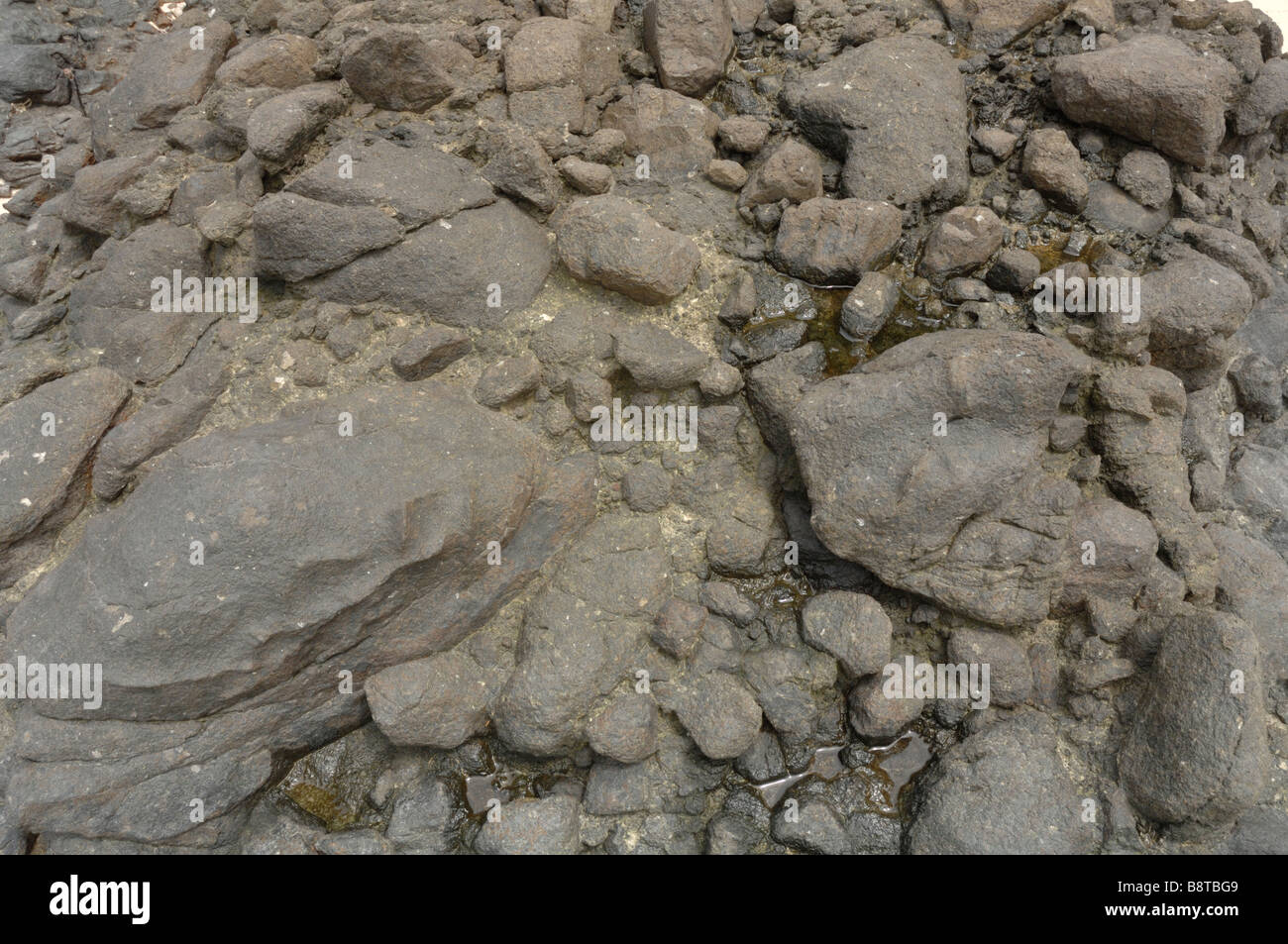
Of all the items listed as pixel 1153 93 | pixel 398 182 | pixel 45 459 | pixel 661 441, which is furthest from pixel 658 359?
pixel 1153 93

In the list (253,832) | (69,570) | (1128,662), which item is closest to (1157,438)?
(1128,662)

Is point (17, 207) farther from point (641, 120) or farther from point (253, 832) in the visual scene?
point (253, 832)

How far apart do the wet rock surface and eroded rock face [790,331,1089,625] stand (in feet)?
0.06

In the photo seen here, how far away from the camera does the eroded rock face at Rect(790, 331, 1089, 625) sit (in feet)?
11.3

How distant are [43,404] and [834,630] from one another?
→ 11.6ft

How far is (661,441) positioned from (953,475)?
4.11 feet

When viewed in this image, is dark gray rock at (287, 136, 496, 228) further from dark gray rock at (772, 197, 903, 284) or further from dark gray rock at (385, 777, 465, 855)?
dark gray rock at (385, 777, 465, 855)

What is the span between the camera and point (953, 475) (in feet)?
11.2

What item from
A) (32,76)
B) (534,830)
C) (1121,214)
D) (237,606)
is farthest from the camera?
(32,76)

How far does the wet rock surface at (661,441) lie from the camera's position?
3.29 meters

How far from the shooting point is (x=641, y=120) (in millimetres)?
4531

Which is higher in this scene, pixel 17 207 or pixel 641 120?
pixel 641 120

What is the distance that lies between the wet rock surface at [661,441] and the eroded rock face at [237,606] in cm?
2

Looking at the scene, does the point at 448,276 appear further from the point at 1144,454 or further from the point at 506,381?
the point at 1144,454
